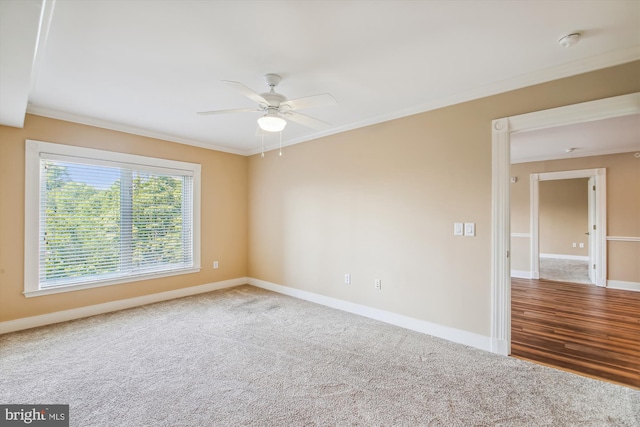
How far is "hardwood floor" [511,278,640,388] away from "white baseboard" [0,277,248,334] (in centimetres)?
438

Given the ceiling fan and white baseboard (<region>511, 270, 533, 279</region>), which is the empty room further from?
white baseboard (<region>511, 270, 533, 279</region>)

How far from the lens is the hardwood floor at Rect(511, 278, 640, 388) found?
97.0 inches

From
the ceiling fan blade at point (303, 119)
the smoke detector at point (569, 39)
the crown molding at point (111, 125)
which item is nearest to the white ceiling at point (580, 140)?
the smoke detector at point (569, 39)

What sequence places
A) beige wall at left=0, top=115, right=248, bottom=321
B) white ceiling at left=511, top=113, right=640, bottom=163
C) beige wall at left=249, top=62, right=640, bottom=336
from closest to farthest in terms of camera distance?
beige wall at left=249, top=62, right=640, bottom=336 < beige wall at left=0, top=115, right=248, bottom=321 < white ceiling at left=511, top=113, right=640, bottom=163

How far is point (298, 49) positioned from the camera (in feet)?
6.93

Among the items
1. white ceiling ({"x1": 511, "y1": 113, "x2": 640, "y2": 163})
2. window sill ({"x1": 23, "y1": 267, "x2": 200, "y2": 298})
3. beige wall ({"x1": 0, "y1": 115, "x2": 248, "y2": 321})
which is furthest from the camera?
white ceiling ({"x1": 511, "y1": 113, "x2": 640, "y2": 163})

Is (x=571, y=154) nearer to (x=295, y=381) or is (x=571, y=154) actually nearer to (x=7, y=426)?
(x=295, y=381)

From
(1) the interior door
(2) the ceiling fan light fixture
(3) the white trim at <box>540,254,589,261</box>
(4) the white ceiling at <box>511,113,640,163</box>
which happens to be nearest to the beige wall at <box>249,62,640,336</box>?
(4) the white ceiling at <box>511,113,640,163</box>

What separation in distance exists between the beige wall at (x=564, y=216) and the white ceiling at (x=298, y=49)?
7.06 m

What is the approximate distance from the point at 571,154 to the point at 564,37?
4.87 metres

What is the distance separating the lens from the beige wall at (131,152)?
3098mm

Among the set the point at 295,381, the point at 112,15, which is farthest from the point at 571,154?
the point at 112,15

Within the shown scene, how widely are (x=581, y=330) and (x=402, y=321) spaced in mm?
2022

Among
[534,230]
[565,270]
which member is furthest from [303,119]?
[565,270]
